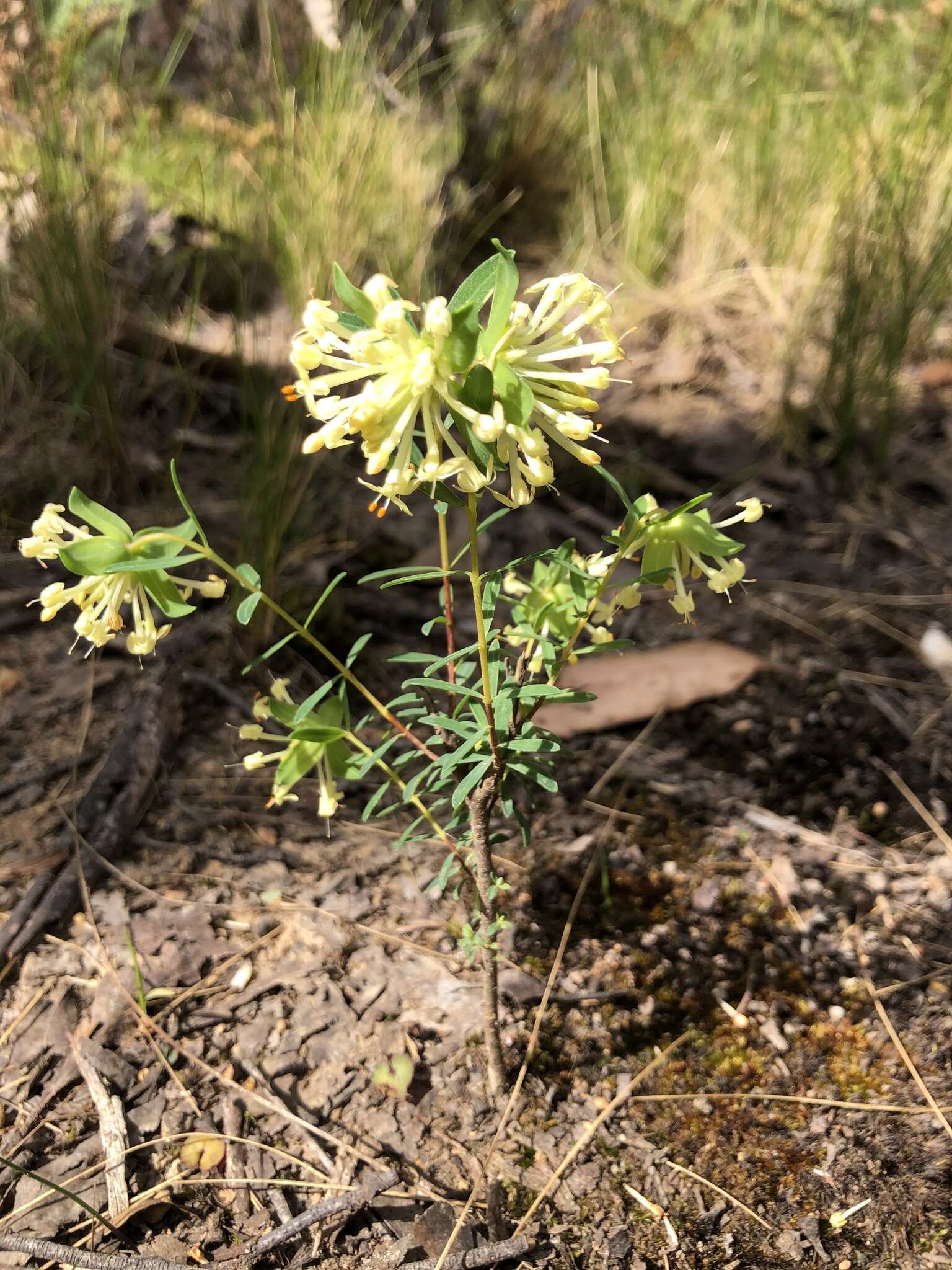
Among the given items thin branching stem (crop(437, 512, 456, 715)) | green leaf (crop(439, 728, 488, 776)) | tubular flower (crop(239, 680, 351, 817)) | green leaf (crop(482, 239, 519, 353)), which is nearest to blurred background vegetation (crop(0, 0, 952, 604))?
tubular flower (crop(239, 680, 351, 817))

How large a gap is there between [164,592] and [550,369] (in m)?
0.41

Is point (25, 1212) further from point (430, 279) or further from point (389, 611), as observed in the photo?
point (430, 279)

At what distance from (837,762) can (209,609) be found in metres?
1.30

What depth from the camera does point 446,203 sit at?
3.43m

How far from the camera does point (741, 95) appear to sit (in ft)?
10.6

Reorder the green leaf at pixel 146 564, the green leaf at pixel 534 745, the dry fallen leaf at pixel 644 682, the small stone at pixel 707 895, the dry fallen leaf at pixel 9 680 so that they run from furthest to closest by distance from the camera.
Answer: the dry fallen leaf at pixel 644 682 < the dry fallen leaf at pixel 9 680 < the small stone at pixel 707 895 < the green leaf at pixel 534 745 < the green leaf at pixel 146 564

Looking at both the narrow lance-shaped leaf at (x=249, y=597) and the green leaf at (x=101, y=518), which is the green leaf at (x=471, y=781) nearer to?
the narrow lance-shaped leaf at (x=249, y=597)

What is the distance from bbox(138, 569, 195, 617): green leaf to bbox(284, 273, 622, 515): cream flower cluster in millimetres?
226

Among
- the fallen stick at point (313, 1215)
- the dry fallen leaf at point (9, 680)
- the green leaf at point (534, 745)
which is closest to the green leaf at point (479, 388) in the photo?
the green leaf at point (534, 745)

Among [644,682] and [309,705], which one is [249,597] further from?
[644,682]

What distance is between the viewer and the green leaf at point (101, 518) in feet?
2.73

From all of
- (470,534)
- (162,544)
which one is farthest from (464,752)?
(162,544)

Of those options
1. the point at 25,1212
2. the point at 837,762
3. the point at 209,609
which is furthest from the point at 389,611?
the point at 25,1212

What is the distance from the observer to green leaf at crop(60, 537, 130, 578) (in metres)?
0.80
